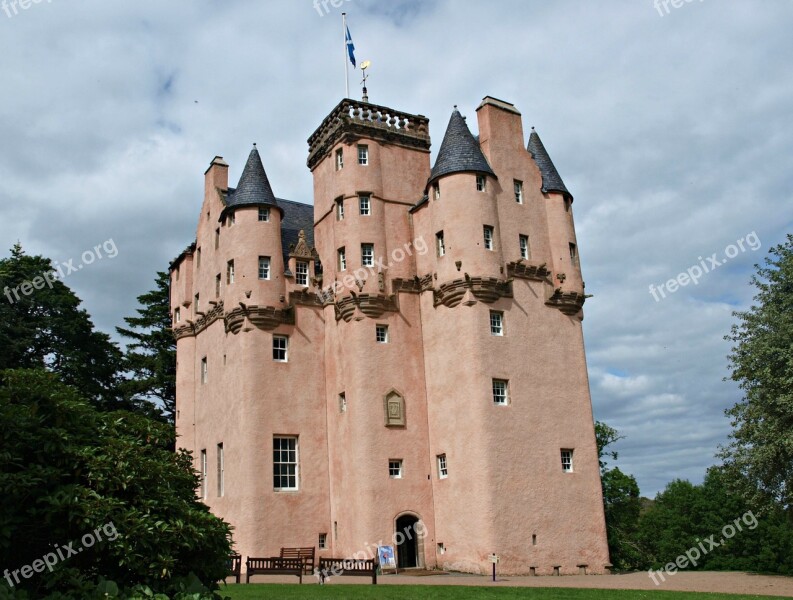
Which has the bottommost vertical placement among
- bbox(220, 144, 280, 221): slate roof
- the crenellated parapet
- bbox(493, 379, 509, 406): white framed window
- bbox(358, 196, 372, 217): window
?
bbox(493, 379, 509, 406): white framed window

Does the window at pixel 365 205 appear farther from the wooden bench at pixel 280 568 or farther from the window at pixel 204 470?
the wooden bench at pixel 280 568

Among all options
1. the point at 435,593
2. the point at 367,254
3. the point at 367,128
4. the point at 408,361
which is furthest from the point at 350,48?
the point at 435,593

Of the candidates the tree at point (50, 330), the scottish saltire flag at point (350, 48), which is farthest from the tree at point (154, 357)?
the scottish saltire flag at point (350, 48)

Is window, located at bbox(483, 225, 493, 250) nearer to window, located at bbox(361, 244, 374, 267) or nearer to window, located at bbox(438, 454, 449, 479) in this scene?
window, located at bbox(361, 244, 374, 267)

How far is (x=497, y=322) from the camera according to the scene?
3547 cm

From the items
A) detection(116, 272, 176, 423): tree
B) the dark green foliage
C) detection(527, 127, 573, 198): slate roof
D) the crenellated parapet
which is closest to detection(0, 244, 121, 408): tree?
detection(116, 272, 176, 423): tree

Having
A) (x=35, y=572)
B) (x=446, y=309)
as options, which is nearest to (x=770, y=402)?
(x=446, y=309)

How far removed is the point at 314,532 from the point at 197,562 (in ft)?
77.6

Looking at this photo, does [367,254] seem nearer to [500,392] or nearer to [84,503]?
[500,392]

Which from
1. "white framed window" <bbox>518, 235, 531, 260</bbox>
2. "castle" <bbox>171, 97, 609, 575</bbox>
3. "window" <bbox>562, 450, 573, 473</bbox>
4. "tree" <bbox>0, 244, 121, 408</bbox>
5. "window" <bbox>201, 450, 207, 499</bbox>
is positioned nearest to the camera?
"castle" <bbox>171, 97, 609, 575</bbox>

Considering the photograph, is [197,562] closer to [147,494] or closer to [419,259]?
[147,494]

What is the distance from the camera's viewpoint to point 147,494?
12.6 meters

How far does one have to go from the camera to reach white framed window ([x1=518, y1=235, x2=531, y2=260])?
123 feet

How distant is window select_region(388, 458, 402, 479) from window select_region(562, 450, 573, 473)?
7639 millimetres
